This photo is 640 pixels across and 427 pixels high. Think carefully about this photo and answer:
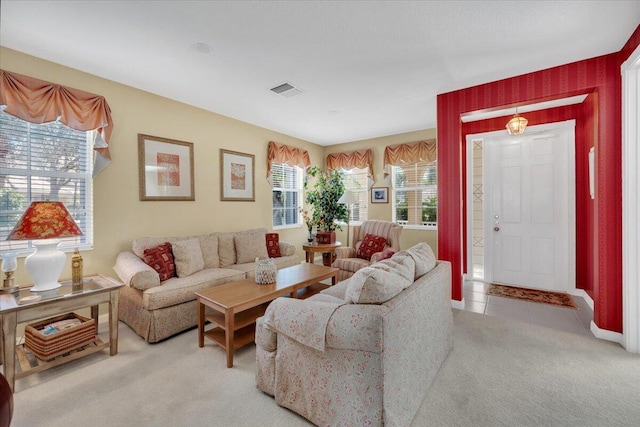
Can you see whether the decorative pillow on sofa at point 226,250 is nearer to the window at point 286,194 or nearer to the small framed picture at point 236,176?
the small framed picture at point 236,176

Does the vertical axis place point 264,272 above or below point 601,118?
below

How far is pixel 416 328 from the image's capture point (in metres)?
1.73

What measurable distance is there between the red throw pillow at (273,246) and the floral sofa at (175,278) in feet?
1.11

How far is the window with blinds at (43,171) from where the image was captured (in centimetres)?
254

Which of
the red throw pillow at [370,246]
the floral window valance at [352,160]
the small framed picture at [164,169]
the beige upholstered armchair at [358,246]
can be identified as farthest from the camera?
the floral window valance at [352,160]

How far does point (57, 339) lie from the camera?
7.20 ft

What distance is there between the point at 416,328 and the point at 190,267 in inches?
98.9

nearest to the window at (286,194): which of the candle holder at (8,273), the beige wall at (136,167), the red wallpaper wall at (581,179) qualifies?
the beige wall at (136,167)

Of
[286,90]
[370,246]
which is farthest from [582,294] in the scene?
[286,90]

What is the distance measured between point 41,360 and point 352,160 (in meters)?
5.06

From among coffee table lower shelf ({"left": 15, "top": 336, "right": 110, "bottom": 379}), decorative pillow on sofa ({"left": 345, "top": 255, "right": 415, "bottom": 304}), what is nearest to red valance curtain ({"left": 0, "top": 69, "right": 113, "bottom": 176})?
coffee table lower shelf ({"left": 15, "top": 336, "right": 110, "bottom": 379})

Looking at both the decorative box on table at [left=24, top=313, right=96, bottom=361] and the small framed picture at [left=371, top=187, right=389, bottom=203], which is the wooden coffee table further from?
the small framed picture at [left=371, top=187, right=389, bottom=203]

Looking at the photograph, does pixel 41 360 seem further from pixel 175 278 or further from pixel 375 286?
pixel 375 286

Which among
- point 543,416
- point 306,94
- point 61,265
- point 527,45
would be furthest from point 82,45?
point 543,416
